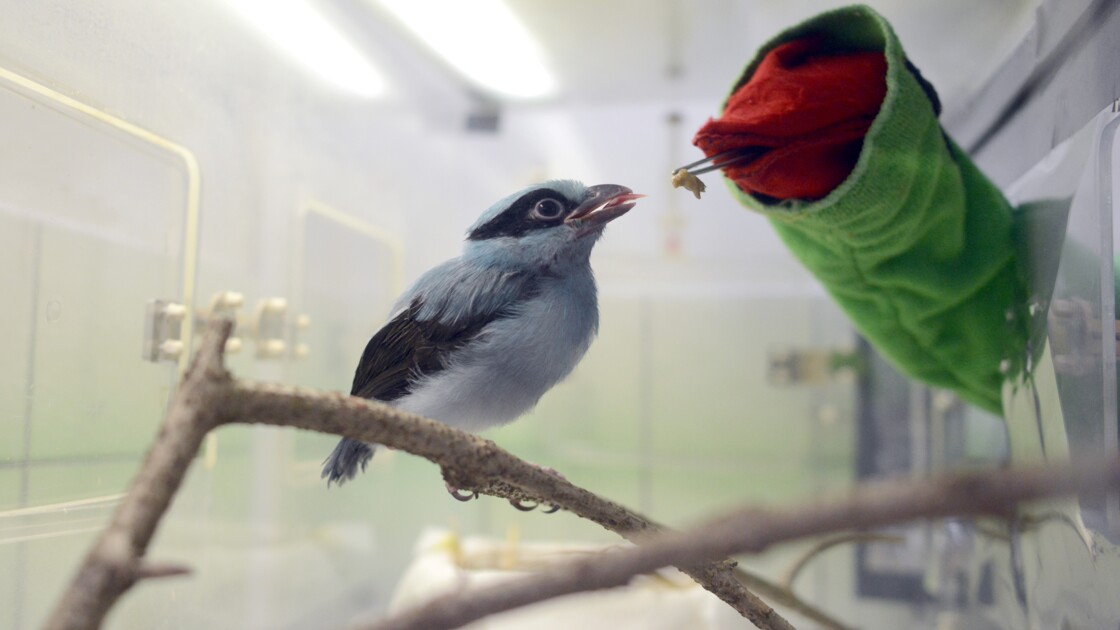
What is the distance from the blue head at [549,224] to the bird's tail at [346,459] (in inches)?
7.0

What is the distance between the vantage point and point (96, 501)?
0.69m

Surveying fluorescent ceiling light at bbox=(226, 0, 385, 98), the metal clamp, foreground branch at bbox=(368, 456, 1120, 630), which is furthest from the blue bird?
fluorescent ceiling light at bbox=(226, 0, 385, 98)

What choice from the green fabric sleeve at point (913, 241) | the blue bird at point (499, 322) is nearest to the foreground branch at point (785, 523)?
the blue bird at point (499, 322)

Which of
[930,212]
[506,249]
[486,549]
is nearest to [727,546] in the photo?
[506,249]

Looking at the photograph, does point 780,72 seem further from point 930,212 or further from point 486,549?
point 486,549

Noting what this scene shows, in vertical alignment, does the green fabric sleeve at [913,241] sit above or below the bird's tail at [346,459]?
above

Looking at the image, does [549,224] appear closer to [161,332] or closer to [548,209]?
[548,209]

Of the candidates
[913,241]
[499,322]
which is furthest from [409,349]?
[913,241]

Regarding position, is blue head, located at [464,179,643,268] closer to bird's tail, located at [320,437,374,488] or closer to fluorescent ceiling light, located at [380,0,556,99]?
bird's tail, located at [320,437,374,488]

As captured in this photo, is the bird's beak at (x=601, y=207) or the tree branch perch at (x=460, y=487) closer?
the tree branch perch at (x=460, y=487)

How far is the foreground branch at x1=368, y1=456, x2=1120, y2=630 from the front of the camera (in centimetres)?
19

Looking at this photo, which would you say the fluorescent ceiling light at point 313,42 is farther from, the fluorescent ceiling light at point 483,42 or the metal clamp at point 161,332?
the metal clamp at point 161,332

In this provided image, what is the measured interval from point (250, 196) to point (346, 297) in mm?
204

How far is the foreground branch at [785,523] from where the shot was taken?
0.62 feet
